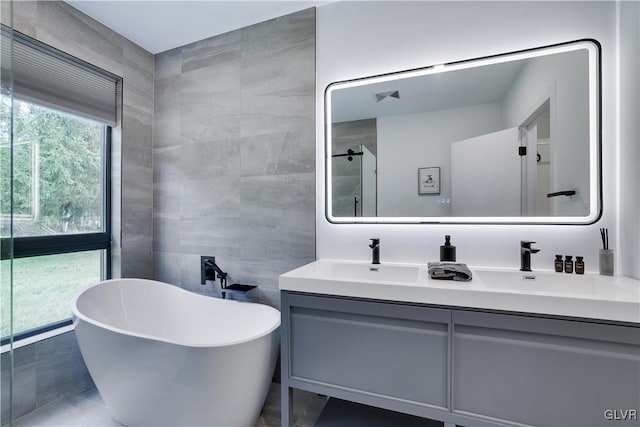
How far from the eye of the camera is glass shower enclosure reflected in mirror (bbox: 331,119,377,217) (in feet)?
5.87

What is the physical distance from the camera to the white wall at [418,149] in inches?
62.7

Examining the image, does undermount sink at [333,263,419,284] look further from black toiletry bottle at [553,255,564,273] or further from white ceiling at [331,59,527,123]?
white ceiling at [331,59,527,123]

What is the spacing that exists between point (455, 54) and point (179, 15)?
1.81m

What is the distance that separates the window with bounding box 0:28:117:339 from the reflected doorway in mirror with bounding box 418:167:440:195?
212cm

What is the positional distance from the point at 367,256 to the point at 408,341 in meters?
0.66

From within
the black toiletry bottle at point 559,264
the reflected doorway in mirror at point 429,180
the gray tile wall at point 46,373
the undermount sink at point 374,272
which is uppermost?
the reflected doorway in mirror at point 429,180

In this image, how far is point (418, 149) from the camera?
1691 millimetres

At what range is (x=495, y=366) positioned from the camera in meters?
1.07

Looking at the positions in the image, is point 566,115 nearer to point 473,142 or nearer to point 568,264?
point 473,142

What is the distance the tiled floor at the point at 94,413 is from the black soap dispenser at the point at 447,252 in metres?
1.16

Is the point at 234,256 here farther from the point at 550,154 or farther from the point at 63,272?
the point at 550,154

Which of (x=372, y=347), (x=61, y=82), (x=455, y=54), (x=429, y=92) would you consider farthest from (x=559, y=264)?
(x=61, y=82)

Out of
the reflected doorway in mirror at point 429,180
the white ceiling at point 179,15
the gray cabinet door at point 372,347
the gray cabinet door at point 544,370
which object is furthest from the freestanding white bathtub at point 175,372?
the white ceiling at point 179,15

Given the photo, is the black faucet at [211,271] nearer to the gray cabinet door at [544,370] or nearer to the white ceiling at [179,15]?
the gray cabinet door at [544,370]
